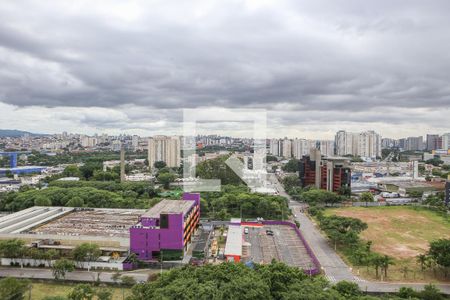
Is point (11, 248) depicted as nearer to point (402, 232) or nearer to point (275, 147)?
point (402, 232)

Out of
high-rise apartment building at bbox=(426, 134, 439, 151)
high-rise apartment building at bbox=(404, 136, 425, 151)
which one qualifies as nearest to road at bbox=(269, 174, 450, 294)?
high-rise apartment building at bbox=(426, 134, 439, 151)

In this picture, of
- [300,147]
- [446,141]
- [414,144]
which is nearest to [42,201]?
[300,147]

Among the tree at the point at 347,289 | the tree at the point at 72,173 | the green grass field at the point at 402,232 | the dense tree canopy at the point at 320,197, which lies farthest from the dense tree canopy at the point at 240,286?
the tree at the point at 72,173

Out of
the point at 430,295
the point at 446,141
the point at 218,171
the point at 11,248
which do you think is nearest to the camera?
the point at 430,295

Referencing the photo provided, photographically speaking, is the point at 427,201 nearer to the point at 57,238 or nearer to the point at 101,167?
the point at 57,238

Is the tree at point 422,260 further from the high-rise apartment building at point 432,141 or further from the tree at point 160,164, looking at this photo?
the high-rise apartment building at point 432,141

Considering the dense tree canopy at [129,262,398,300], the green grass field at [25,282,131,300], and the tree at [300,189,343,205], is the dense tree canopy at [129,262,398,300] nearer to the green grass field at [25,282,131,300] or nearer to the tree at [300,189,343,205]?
the green grass field at [25,282,131,300]
